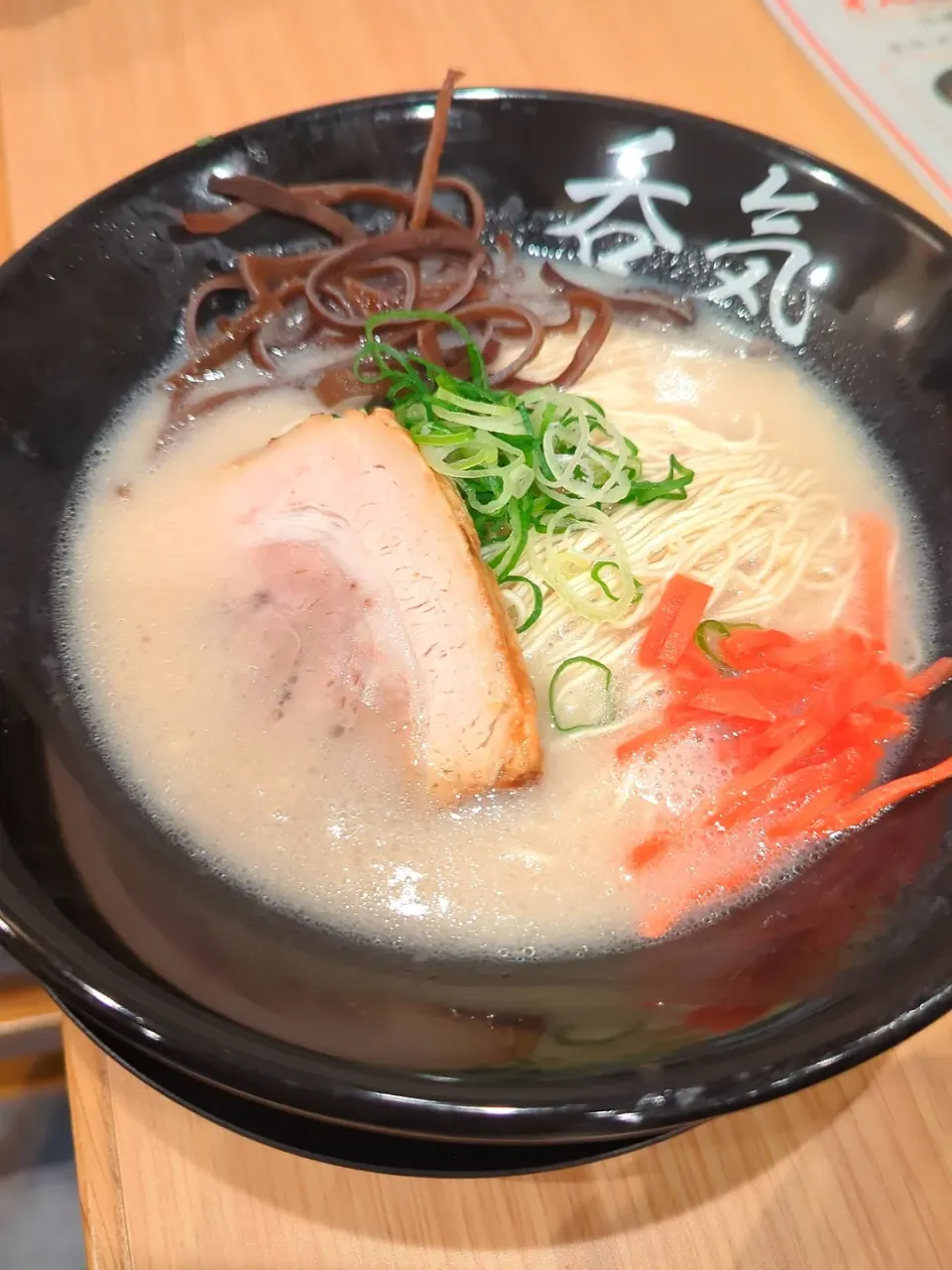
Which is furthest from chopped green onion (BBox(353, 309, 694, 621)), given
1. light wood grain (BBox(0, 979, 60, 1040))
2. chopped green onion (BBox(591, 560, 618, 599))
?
light wood grain (BBox(0, 979, 60, 1040))

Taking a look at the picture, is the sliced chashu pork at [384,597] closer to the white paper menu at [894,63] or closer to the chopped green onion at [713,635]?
the chopped green onion at [713,635]

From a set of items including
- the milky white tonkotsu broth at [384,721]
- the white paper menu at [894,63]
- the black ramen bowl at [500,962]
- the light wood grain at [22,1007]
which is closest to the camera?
the black ramen bowl at [500,962]

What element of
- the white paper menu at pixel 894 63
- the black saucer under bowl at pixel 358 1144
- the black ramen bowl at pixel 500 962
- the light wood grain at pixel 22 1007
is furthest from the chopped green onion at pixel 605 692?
the white paper menu at pixel 894 63

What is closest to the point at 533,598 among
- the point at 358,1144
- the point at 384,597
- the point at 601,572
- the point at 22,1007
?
the point at 601,572

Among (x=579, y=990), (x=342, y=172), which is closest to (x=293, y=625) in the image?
(x=579, y=990)

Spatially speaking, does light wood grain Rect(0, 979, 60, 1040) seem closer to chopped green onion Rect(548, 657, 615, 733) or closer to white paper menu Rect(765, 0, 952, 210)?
chopped green onion Rect(548, 657, 615, 733)

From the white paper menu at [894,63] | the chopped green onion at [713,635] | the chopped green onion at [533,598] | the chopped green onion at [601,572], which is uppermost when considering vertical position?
the white paper menu at [894,63]
